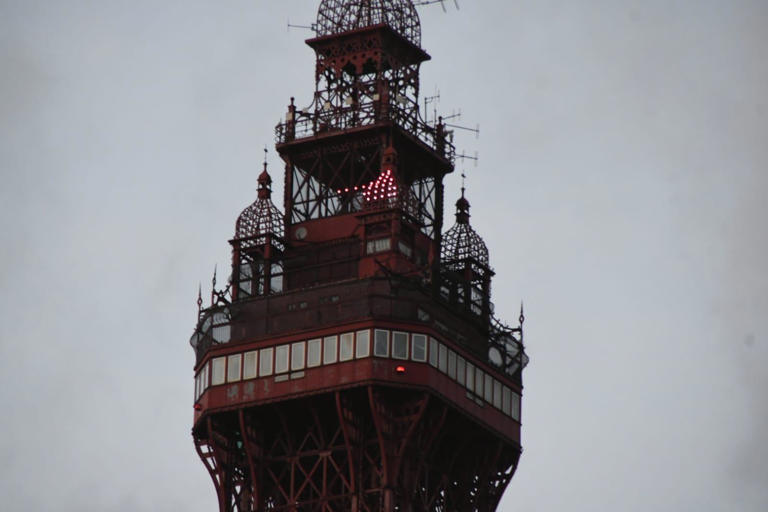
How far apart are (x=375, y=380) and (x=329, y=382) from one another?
10.6 feet

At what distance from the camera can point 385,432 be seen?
200 meters

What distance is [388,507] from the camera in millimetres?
199000

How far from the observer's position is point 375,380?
652 feet

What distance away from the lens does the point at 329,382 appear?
656ft

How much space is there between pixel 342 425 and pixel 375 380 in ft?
12.6

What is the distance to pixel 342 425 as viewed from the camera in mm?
199875

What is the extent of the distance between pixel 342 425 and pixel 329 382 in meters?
2.90

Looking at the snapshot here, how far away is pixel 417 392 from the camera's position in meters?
200

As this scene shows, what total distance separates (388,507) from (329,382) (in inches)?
351

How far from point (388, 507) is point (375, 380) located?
823cm

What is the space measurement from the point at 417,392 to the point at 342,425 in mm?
5301

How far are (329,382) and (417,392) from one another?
5723mm
